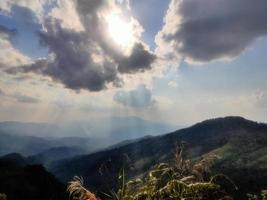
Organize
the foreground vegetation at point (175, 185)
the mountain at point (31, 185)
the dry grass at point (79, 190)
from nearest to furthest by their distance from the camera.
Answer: the foreground vegetation at point (175, 185) < the dry grass at point (79, 190) < the mountain at point (31, 185)

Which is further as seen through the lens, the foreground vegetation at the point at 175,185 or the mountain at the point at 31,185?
the mountain at the point at 31,185

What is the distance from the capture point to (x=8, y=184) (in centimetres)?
13500

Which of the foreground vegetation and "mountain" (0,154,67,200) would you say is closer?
the foreground vegetation

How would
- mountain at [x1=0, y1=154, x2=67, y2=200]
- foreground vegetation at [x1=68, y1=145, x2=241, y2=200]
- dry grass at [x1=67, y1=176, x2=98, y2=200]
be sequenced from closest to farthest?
foreground vegetation at [x1=68, y1=145, x2=241, y2=200]
dry grass at [x1=67, y1=176, x2=98, y2=200]
mountain at [x1=0, y1=154, x2=67, y2=200]

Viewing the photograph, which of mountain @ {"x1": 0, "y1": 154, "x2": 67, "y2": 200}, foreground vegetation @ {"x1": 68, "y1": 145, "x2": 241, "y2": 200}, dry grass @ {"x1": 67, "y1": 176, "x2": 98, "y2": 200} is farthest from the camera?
mountain @ {"x1": 0, "y1": 154, "x2": 67, "y2": 200}

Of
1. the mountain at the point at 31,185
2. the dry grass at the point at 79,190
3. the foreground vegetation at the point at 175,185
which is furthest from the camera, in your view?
the mountain at the point at 31,185

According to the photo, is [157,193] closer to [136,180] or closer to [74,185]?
[136,180]

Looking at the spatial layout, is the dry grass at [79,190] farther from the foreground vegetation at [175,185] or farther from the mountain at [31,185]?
the mountain at [31,185]

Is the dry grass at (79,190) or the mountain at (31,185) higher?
the mountain at (31,185)

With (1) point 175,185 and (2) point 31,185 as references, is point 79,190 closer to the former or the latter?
(1) point 175,185

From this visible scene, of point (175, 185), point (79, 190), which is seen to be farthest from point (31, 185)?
point (175, 185)

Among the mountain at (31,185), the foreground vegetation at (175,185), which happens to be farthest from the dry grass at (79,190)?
the mountain at (31,185)

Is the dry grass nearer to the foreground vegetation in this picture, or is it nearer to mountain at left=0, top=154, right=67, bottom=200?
the foreground vegetation

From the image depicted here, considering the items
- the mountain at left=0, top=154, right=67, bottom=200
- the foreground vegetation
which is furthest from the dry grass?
Answer: the mountain at left=0, top=154, right=67, bottom=200
